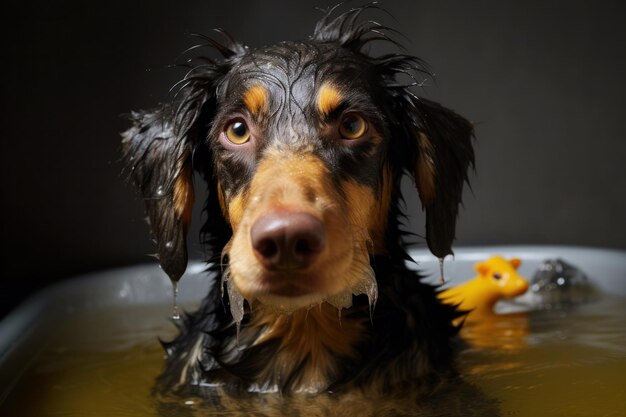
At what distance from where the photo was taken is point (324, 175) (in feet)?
7.88

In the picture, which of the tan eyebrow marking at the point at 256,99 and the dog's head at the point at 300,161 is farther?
the tan eyebrow marking at the point at 256,99

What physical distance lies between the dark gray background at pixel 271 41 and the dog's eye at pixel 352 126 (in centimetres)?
274

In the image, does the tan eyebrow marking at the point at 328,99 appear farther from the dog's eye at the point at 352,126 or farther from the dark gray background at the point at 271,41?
the dark gray background at the point at 271,41

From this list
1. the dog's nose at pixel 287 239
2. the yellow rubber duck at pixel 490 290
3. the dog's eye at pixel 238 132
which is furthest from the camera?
the yellow rubber duck at pixel 490 290

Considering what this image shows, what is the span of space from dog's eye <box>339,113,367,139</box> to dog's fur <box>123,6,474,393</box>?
0.01 metres

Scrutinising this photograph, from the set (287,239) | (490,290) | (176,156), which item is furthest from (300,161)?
(490,290)

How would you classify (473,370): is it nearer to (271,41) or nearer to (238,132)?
(238,132)

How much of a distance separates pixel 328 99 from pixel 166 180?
0.65 m

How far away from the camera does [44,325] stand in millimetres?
3986

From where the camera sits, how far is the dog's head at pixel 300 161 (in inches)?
87.4

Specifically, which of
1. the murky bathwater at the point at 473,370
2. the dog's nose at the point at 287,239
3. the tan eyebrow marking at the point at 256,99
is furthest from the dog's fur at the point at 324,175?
the dog's nose at the point at 287,239

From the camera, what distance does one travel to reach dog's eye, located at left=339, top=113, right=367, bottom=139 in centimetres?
261

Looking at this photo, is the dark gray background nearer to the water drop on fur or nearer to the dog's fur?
the dog's fur

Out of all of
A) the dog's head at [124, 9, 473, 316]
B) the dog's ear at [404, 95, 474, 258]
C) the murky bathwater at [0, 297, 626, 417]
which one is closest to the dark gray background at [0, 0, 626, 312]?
the murky bathwater at [0, 297, 626, 417]
